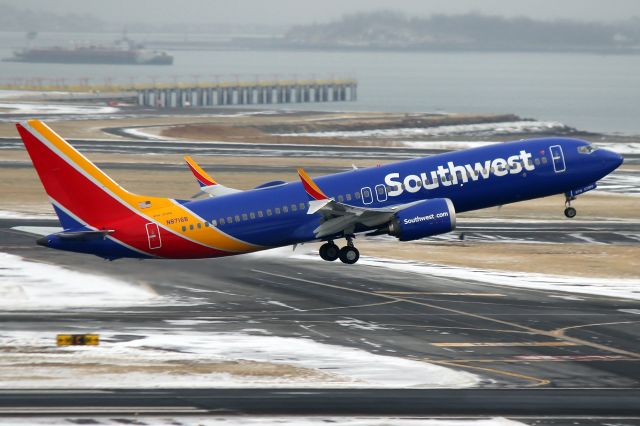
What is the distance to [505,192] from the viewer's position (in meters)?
62.1

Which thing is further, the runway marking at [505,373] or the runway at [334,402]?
the runway marking at [505,373]

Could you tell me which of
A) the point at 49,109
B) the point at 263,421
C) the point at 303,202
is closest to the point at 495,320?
the point at 303,202

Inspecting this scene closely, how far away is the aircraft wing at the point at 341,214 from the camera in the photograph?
56.1 meters

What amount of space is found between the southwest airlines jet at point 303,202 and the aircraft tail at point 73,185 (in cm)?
5

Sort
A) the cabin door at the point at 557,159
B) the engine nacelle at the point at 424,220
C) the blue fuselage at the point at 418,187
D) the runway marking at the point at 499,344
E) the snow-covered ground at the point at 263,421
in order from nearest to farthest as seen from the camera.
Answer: the snow-covered ground at the point at 263,421 < the runway marking at the point at 499,344 < the engine nacelle at the point at 424,220 < the blue fuselage at the point at 418,187 < the cabin door at the point at 557,159

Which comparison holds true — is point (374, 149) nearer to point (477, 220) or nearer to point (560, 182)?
point (477, 220)

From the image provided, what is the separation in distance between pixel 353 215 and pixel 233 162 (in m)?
60.2

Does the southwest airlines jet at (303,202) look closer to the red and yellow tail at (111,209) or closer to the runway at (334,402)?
the red and yellow tail at (111,209)

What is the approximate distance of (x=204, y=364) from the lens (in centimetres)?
4269

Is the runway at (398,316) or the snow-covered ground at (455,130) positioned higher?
the snow-covered ground at (455,130)

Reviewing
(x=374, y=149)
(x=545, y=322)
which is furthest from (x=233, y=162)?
(x=545, y=322)

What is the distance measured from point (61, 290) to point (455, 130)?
12947 cm

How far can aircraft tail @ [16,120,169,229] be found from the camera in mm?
52438

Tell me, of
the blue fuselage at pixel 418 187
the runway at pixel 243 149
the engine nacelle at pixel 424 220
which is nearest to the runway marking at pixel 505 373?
the engine nacelle at pixel 424 220
